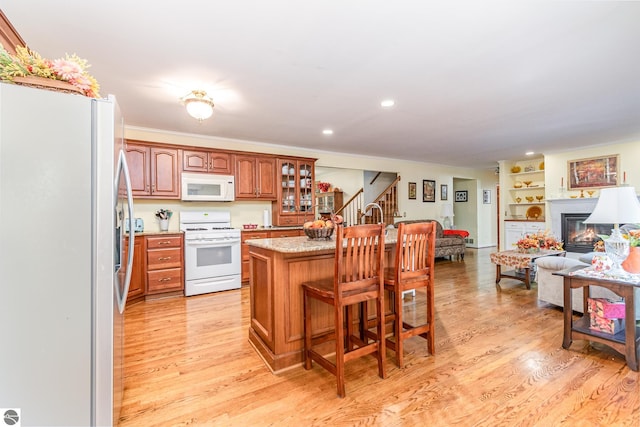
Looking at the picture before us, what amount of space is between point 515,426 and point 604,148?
6496mm

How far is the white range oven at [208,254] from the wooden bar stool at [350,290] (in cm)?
260

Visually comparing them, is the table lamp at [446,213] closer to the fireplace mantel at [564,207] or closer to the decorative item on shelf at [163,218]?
the fireplace mantel at [564,207]

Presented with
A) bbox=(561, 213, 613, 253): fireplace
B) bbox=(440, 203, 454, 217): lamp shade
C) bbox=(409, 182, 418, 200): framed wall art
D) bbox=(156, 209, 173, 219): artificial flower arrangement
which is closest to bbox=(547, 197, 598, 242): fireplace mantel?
bbox=(561, 213, 613, 253): fireplace

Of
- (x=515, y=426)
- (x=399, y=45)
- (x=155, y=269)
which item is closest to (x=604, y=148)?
(x=399, y=45)

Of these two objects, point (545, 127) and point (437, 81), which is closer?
point (437, 81)

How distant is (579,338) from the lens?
2531 millimetres

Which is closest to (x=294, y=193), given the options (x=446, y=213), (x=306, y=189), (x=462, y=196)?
(x=306, y=189)

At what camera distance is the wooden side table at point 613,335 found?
2244mm

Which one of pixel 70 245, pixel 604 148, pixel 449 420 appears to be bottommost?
pixel 449 420

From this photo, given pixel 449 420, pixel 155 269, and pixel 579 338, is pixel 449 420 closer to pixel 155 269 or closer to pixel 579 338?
pixel 579 338

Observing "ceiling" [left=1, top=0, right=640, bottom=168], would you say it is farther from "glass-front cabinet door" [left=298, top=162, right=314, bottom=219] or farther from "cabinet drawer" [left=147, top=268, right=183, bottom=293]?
"cabinet drawer" [left=147, top=268, right=183, bottom=293]

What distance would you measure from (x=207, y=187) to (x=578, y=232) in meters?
7.10

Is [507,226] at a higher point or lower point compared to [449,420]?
higher

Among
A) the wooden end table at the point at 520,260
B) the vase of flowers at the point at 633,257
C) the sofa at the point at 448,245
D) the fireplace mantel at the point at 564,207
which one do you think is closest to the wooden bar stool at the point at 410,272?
the vase of flowers at the point at 633,257
